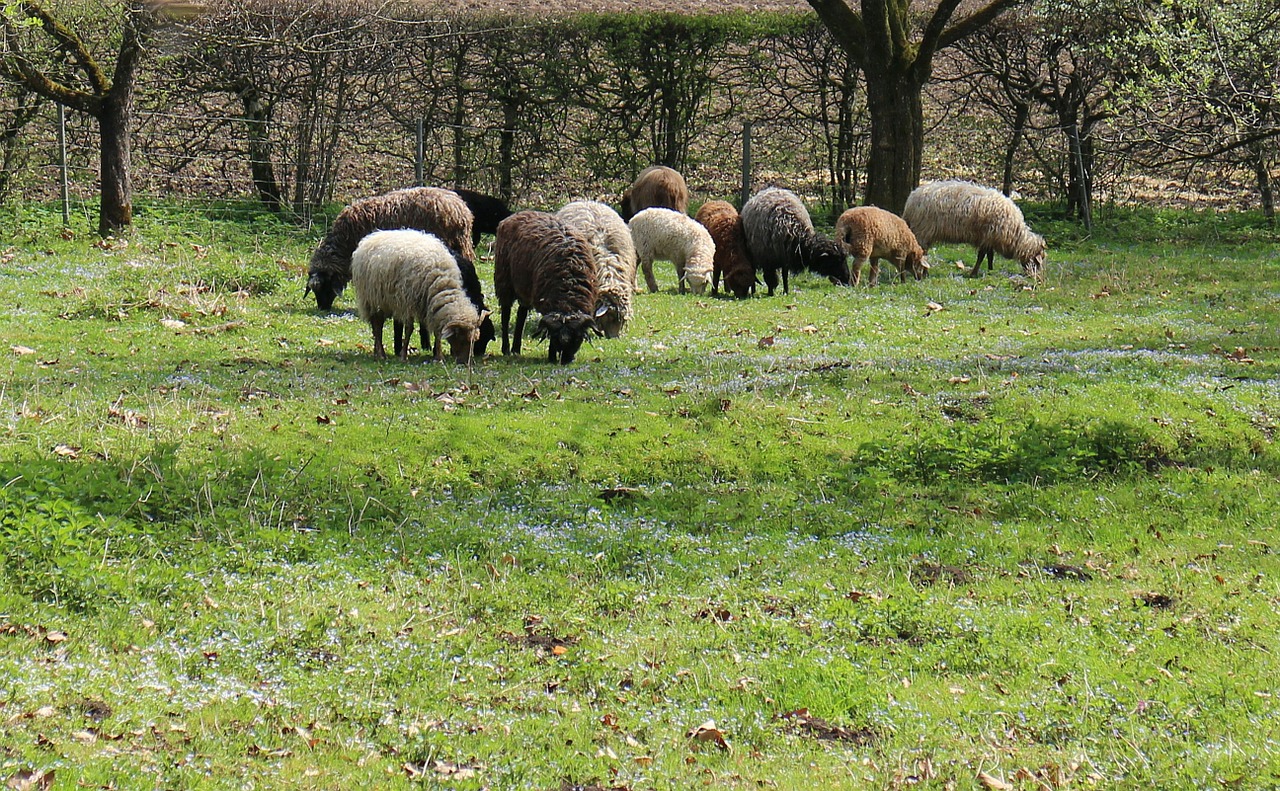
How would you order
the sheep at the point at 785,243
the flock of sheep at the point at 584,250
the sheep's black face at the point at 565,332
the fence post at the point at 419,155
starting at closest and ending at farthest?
the sheep's black face at the point at 565,332 → the flock of sheep at the point at 584,250 → the sheep at the point at 785,243 → the fence post at the point at 419,155

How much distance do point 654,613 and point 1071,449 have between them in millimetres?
4150

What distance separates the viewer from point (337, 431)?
28.3ft

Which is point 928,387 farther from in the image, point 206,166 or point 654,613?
point 206,166

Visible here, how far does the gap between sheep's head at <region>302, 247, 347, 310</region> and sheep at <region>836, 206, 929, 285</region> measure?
23.7ft

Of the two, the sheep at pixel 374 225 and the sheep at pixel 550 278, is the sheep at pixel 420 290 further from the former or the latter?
the sheep at pixel 374 225

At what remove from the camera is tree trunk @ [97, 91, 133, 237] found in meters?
18.0

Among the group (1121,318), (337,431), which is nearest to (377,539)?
(337,431)

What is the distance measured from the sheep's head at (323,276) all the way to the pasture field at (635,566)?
87.5 inches

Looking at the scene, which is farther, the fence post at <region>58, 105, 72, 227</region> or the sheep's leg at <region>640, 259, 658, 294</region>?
the fence post at <region>58, 105, 72, 227</region>

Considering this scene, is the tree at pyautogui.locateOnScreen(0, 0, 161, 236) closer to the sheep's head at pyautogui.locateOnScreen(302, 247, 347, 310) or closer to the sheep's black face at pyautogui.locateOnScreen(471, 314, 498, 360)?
the sheep's head at pyautogui.locateOnScreen(302, 247, 347, 310)

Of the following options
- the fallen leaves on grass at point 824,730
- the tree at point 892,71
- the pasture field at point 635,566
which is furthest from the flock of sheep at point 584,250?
the fallen leaves on grass at point 824,730

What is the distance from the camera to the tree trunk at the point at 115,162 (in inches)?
711

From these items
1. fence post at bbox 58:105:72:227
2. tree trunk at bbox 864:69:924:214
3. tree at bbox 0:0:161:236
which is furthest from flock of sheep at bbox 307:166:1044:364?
fence post at bbox 58:105:72:227

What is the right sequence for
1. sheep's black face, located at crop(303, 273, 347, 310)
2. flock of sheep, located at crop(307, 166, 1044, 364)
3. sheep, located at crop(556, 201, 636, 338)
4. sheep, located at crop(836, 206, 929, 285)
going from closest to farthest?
flock of sheep, located at crop(307, 166, 1044, 364) < sheep, located at crop(556, 201, 636, 338) < sheep's black face, located at crop(303, 273, 347, 310) < sheep, located at crop(836, 206, 929, 285)
